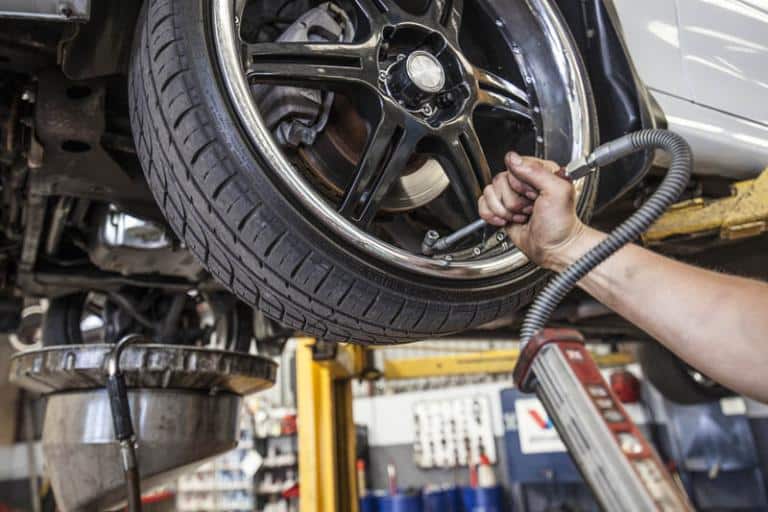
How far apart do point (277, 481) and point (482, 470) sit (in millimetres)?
2125

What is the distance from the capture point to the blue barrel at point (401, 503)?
5223mm

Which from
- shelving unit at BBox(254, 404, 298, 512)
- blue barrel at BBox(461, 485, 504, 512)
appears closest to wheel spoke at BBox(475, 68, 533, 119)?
blue barrel at BBox(461, 485, 504, 512)

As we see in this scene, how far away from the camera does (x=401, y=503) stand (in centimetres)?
523

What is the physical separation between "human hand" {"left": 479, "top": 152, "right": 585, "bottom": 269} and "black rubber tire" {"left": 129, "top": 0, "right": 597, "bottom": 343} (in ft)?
0.37

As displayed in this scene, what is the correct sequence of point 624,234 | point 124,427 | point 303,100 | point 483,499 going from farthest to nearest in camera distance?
1. point 483,499
2. point 124,427
3. point 303,100
4. point 624,234

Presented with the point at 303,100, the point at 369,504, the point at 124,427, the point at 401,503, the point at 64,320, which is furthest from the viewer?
the point at 369,504

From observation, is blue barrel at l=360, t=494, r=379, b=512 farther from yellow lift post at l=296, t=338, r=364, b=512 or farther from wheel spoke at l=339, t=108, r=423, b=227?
wheel spoke at l=339, t=108, r=423, b=227

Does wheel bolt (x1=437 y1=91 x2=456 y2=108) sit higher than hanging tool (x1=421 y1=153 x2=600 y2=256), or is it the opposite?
wheel bolt (x1=437 y1=91 x2=456 y2=108)

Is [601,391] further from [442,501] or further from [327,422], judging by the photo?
[442,501]

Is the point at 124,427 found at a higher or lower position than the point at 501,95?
lower

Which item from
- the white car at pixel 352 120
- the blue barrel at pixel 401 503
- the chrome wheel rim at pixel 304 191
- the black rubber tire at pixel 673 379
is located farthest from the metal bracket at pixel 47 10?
the blue barrel at pixel 401 503

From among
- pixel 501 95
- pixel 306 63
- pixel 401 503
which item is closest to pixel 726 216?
pixel 501 95

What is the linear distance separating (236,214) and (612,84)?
33.2 inches

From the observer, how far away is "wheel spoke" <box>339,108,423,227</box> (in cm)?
90
